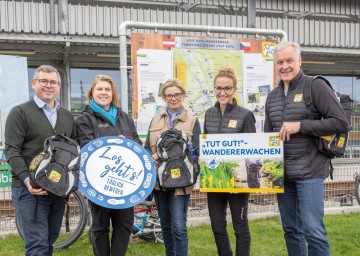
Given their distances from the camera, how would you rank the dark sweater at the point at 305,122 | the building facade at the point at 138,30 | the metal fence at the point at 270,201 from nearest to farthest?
the dark sweater at the point at 305,122, the metal fence at the point at 270,201, the building facade at the point at 138,30

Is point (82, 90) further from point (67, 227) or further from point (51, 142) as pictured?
point (51, 142)

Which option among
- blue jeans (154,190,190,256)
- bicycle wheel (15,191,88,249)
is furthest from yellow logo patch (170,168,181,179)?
bicycle wheel (15,191,88,249)

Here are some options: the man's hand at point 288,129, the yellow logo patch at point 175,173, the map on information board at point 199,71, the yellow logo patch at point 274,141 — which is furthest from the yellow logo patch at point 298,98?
the map on information board at point 199,71

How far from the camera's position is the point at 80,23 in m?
9.16

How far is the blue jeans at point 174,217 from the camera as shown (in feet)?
12.1

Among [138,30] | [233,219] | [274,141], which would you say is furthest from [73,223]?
[138,30]

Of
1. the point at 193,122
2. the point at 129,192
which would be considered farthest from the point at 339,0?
the point at 129,192

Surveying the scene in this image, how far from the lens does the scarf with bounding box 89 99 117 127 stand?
11.4 feet

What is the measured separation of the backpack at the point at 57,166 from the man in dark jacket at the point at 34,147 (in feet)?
0.26

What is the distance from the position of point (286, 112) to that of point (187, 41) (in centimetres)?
211

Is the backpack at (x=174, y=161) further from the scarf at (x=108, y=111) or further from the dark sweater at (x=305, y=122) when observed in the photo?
the dark sweater at (x=305, y=122)

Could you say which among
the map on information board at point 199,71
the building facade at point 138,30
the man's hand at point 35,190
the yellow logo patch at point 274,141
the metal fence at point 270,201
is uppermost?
the building facade at point 138,30

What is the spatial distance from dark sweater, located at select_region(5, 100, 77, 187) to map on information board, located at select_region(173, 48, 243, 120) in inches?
80.9

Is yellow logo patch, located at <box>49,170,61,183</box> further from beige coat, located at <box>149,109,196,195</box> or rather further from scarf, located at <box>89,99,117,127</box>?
beige coat, located at <box>149,109,196,195</box>
